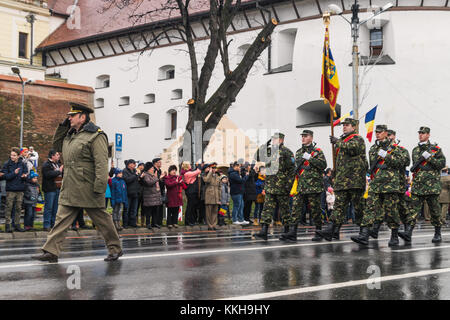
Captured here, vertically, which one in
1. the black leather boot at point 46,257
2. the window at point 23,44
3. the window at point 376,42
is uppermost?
the window at point 23,44

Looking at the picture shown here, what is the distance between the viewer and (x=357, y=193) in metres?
11.7

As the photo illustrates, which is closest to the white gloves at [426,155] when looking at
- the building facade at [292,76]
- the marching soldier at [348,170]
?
the marching soldier at [348,170]

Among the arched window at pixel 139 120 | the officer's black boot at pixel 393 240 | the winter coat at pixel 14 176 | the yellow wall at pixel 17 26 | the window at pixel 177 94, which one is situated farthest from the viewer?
the yellow wall at pixel 17 26

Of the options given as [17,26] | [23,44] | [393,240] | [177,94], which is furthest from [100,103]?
[393,240]

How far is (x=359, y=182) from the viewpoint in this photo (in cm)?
1151

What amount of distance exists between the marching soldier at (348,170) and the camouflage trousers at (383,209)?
15.3 inches

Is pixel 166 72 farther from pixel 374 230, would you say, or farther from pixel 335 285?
pixel 335 285

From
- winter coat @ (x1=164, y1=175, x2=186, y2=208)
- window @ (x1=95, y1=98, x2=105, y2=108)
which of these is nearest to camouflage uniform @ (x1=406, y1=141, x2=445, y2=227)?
winter coat @ (x1=164, y1=175, x2=186, y2=208)

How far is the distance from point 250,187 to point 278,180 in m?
8.70

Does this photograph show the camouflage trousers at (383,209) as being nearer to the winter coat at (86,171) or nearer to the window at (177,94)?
the winter coat at (86,171)

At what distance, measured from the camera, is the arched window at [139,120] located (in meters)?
47.2

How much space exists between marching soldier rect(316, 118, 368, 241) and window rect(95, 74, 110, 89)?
131 ft

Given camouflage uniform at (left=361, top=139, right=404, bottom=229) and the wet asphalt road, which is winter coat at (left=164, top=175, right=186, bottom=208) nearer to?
the wet asphalt road
